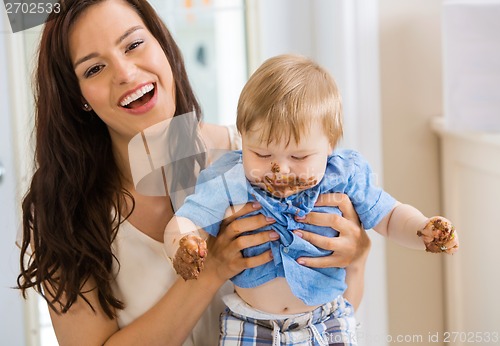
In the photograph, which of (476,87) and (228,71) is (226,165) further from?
(228,71)

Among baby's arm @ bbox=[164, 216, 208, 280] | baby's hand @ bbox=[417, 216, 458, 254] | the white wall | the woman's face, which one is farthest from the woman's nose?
the white wall

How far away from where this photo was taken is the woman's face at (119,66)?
3.59 ft

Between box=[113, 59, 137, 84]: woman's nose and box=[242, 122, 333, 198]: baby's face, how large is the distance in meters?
0.24

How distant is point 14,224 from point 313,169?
911 millimetres

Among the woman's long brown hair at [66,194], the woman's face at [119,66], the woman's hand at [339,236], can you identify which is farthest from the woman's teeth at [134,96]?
the woman's hand at [339,236]

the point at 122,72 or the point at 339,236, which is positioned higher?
the point at 122,72

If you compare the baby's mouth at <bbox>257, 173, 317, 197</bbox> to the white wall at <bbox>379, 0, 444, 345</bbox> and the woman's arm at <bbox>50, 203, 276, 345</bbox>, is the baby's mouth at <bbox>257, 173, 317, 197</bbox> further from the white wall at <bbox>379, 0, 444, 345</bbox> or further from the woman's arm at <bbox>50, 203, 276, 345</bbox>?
the white wall at <bbox>379, 0, 444, 345</bbox>

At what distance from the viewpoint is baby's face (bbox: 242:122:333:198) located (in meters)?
0.97

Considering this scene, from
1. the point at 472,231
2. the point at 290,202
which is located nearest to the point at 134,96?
the point at 290,202

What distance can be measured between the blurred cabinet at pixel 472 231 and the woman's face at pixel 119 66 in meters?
0.70

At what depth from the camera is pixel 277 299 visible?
106 centimetres

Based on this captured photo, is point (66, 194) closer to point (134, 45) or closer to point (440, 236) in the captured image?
point (134, 45)

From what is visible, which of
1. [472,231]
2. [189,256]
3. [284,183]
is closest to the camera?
[189,256]

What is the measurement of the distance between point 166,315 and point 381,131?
0.73m
